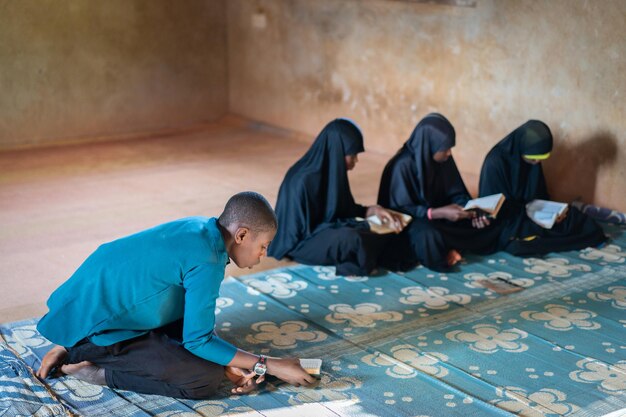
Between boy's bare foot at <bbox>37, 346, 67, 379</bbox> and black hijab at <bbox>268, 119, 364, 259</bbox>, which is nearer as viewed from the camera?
boy's bare foot at <bbox>37, 346, 67, 379</bbox>

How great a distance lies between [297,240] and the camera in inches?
191

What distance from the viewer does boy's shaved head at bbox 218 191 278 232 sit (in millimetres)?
2975

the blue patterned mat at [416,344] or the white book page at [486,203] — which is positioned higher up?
the white book page at [486,203]

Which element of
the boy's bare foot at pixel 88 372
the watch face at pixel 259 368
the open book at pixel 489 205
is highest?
the open book at pixel 489 205

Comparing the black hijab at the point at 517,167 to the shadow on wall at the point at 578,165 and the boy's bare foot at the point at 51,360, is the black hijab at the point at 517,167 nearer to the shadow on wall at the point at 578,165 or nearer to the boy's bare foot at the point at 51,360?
the shadow on wall at the point at 578,165

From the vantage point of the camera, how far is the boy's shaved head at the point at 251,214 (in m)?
2.97

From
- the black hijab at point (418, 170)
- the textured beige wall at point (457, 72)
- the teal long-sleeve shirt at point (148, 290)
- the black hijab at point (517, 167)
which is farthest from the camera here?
the textured beige wall at point (457, 72)

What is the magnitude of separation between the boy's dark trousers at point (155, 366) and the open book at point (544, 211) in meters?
2.81

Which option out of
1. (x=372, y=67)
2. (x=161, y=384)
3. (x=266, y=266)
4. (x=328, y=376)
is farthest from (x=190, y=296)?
(x=372, y=67)

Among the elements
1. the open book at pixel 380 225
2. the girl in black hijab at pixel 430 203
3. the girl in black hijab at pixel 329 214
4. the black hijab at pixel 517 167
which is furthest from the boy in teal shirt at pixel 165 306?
the black hijab at pixel 517 167

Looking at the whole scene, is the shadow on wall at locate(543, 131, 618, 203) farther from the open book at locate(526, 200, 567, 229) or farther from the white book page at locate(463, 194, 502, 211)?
the white book page at locate(463, 194, 502, 211)

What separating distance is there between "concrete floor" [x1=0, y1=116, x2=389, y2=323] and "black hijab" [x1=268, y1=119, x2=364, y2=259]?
244 mm

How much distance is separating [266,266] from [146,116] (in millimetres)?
4699

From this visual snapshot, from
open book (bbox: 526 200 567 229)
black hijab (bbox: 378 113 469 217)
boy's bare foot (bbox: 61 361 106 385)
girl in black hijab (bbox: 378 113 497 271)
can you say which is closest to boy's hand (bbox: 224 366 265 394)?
boy's bare foot (bbox: 61 361 106 385)
